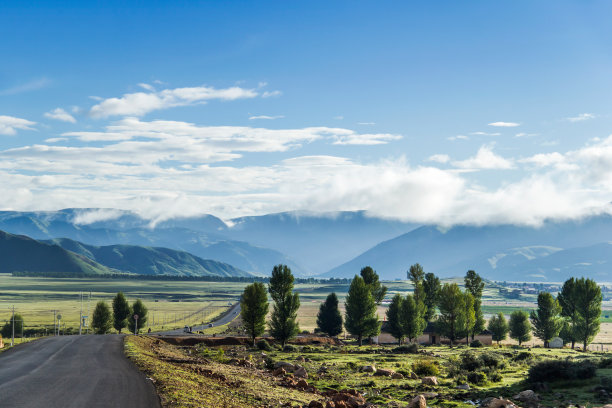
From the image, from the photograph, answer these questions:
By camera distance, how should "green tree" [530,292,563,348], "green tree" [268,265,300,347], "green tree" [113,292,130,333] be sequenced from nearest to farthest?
"green tree" [268,265,300,347] < "green tree" [530,292,563,348] < "green tree" [113,292,130,333]

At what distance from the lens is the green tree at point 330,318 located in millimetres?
157875

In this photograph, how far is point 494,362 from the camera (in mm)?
66812

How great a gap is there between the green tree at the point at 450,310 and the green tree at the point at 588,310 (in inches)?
1358

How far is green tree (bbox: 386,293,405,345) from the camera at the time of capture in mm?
133375

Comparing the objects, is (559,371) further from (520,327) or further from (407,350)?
(520,327)

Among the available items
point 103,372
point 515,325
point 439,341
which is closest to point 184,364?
point 103,372

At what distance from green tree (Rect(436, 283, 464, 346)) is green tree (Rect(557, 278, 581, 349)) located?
108 ft

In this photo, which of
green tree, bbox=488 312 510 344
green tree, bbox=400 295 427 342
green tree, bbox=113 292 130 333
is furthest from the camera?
green tree, bbox=113 292 130 333

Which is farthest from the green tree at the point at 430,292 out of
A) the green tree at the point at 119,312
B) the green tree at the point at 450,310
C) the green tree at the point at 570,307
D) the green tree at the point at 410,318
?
the green tree at the point at 119,312

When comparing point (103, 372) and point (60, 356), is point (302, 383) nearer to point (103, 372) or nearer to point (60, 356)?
point (103, 372)

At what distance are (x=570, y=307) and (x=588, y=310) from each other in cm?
A: 542

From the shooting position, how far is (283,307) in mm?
120375

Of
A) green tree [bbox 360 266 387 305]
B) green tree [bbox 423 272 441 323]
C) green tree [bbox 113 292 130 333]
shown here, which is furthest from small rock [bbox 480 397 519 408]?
green tree [bbox 113 292 130 333]

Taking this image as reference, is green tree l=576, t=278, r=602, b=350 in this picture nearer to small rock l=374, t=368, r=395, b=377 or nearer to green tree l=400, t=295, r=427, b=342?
green tree l=400, t=295, r=427, b=342
